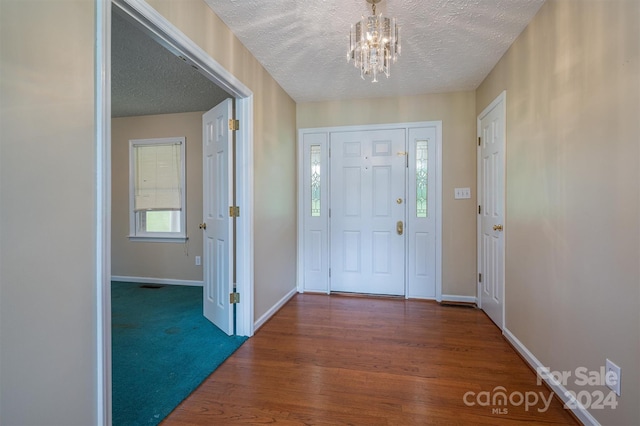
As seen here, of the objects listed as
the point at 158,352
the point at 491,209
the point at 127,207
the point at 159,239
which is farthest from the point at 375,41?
the point at 127,207

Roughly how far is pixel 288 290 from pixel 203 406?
189 centimetres

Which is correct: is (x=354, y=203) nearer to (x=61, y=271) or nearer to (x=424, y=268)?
(x=424, y=268)

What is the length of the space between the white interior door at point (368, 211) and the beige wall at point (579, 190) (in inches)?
52.8

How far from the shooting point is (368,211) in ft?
11.9

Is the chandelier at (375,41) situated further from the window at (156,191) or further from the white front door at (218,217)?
the window at (156,191)

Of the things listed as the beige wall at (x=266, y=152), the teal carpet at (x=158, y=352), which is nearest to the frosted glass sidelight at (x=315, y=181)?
the beige wall at (x=266, y=152)

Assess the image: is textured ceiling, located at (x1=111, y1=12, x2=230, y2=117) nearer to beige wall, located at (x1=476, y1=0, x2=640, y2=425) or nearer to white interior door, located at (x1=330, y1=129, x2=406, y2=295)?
white interior door, located at (x1=330, y1=129, x2=406, y2=295)

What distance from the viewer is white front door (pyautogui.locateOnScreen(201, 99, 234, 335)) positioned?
8.43 ft

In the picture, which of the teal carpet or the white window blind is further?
the white window blind

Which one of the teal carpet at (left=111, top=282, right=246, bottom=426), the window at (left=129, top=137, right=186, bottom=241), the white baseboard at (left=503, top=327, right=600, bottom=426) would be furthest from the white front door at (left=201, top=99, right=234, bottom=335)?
the white baseboard at (left=503, top=327, right=600, bottom=426)

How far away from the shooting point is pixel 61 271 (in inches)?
43.5

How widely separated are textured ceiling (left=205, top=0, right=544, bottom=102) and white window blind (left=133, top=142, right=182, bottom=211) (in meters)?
2.12

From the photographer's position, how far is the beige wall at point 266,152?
1.90 metres

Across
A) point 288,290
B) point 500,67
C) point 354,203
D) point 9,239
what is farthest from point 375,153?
point 9,239
